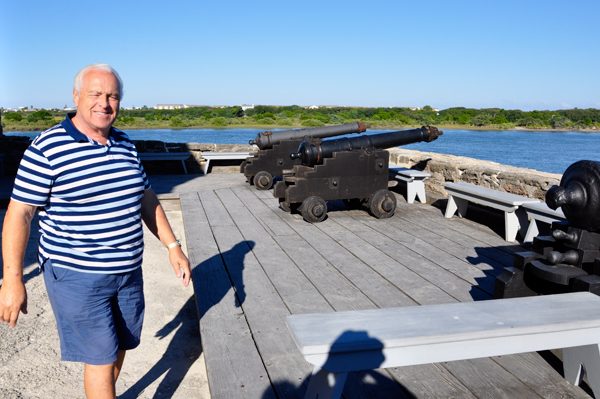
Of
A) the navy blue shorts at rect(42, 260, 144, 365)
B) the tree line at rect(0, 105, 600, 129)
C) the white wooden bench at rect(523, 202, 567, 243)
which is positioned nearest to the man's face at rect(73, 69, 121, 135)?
the navy blue shorts at rect(42, 260, 144, 365)

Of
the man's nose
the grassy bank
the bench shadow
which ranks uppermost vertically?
the man's nose

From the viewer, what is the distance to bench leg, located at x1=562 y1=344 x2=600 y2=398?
5.32 feet

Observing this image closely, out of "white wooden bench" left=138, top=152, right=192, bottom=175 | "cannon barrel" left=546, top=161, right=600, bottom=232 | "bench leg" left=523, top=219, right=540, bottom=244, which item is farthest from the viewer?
"white wooden bench" left=138, top=152, right=192, bottom=175

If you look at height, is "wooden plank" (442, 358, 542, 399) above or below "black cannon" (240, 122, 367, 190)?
below

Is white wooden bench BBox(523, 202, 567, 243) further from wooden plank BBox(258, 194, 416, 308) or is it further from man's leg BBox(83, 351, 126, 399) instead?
man's leg BBox(83, 351, 126, 399)

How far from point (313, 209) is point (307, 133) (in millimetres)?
2234

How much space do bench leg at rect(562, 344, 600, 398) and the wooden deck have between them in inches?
1.9

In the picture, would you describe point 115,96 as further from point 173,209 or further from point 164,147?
point 164,147

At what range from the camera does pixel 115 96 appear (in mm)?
1514

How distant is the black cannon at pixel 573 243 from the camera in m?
1.90

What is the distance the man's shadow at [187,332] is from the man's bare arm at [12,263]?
75cm

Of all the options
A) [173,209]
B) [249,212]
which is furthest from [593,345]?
[173,209]

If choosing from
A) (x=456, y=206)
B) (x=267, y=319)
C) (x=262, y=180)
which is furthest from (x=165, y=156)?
(x=267, y=319)

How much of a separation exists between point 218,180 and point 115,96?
243 inches
